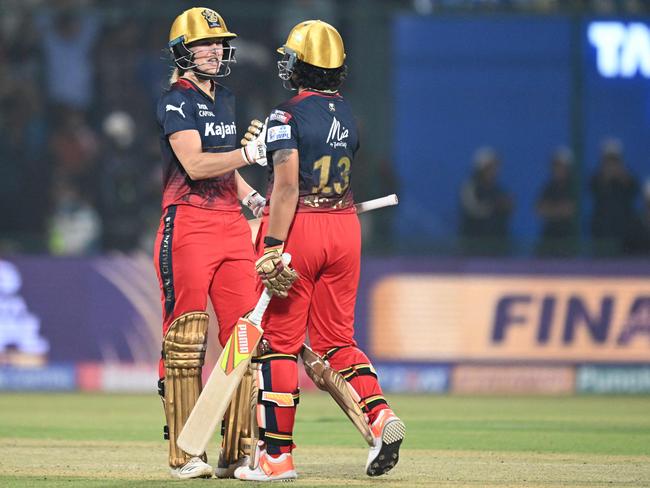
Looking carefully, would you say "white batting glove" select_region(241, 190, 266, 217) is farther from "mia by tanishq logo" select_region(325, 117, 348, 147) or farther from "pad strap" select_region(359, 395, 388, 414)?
"pad strap" select_region(359, 395, 388, 414)

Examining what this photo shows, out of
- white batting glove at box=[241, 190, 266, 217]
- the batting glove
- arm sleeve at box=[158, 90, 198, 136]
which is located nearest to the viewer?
the batting glove

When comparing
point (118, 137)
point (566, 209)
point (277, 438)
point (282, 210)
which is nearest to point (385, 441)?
point (277, 438)

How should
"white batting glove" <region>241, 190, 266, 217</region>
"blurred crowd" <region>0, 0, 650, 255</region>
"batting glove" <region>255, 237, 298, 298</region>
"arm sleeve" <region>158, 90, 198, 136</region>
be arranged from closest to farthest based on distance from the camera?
"batting glove" <region>255, 237, 298, 298</region> < "arm sleeve" <region>158, 90, 198, 136</region> < "white batting glove" <region>241, 190, 266, 217</region> < "blurred crowd" <region>0, 0, 650, 255</region>

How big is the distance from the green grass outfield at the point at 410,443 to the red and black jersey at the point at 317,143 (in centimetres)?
132

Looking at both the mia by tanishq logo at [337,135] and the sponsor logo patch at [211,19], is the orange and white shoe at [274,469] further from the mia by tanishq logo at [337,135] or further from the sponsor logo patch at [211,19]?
the sponsor logo patch at [211,19]

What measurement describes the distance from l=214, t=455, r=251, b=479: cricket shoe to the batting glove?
0.92m

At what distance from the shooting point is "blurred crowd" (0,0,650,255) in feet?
46.8

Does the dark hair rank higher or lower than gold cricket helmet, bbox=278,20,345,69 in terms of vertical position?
lower

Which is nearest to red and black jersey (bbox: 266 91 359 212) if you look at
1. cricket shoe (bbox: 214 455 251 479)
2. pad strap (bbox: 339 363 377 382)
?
pad strap (bbox: 339 363 377 382)

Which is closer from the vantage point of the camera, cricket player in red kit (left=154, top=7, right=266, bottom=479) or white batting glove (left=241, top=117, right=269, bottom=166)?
white batting glove (left=241, top=117, right=269, bottom=166)

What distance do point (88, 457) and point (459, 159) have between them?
775 centimetres

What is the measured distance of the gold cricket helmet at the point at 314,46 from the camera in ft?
21.8

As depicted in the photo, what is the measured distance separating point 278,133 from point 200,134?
55 cm

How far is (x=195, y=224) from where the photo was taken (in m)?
6.91
